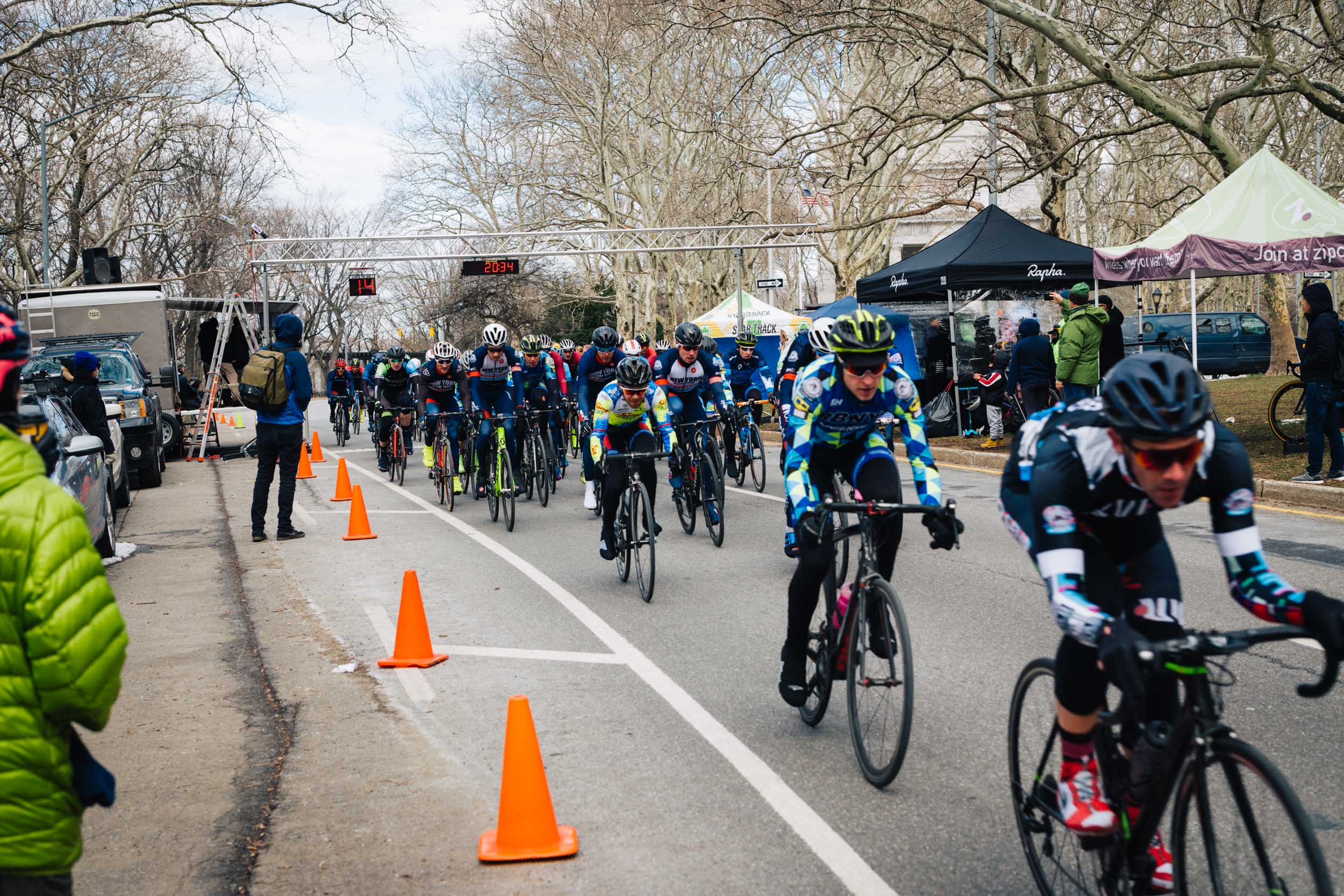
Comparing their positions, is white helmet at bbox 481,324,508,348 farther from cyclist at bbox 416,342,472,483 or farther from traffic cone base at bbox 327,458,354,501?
traffic cone base at bbox 327,458,354,501

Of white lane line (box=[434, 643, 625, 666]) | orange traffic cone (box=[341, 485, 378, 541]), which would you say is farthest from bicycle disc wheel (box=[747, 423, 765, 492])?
white lane line (box=[434, 643, 625, 666])

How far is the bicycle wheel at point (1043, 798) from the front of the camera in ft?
11.9

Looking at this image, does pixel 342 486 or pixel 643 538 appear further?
pixel 342 486

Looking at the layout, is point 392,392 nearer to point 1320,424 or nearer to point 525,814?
point 1320,424

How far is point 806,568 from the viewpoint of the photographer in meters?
5.44

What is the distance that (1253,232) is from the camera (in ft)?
47.9

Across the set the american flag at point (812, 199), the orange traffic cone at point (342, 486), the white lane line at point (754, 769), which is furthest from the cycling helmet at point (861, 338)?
the american flag at point (812, 199)

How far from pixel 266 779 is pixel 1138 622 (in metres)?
3.70

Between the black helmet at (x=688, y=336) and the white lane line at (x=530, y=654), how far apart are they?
201 inches

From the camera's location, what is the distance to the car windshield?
19.9 meters

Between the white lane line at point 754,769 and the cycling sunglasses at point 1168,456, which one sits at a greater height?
the cycling sunglasses at point 1168,456

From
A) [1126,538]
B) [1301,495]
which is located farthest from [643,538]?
[1301,495]

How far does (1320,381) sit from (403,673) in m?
9.83

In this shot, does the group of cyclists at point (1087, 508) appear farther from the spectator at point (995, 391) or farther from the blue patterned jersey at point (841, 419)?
the spectator at point (995, 391)
